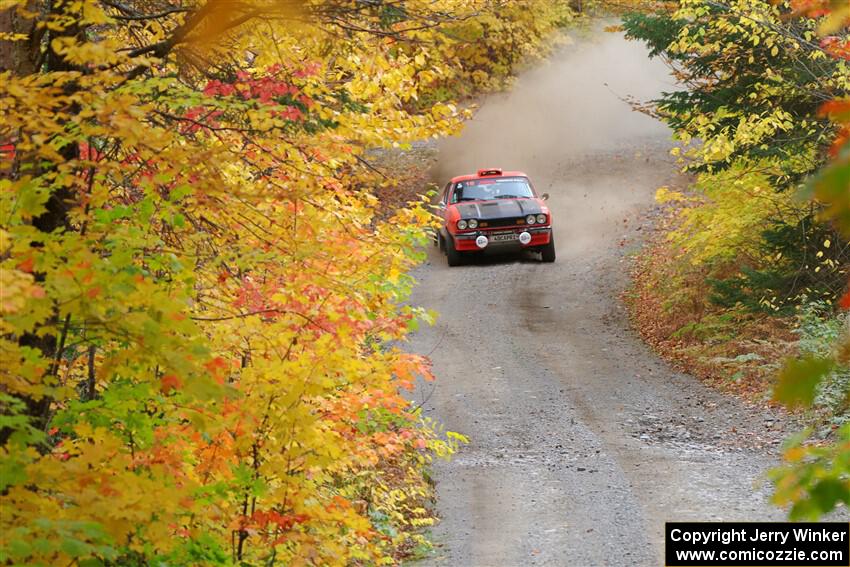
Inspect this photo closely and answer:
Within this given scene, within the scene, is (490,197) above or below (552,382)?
above

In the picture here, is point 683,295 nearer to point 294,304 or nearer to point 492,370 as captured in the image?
point 492,370

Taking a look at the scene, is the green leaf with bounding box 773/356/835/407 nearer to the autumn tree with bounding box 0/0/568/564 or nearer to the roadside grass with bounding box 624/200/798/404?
the autumn tree with bounding box 0/0/568/564

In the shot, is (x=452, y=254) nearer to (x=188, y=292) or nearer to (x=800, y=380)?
(x=188, y=292)

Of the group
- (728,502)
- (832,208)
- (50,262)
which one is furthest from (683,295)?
(832,208)

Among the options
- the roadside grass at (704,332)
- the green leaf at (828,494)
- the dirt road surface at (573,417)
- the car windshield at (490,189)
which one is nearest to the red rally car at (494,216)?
the car windshield at (490,189)

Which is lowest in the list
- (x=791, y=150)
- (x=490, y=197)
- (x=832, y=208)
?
(x=832, y=208)

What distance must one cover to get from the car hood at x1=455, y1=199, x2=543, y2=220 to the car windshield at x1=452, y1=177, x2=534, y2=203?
1.00ft

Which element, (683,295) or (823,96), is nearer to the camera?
(823,96)

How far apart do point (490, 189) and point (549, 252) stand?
201 centimetres

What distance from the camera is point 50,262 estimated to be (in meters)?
4.76

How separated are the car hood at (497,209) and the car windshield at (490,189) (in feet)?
1.00

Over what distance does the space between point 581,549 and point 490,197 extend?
13834mm

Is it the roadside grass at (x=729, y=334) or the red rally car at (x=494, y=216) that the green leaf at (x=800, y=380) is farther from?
the red rally car at (x=494, y=216)

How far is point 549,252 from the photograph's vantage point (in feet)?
73.7
